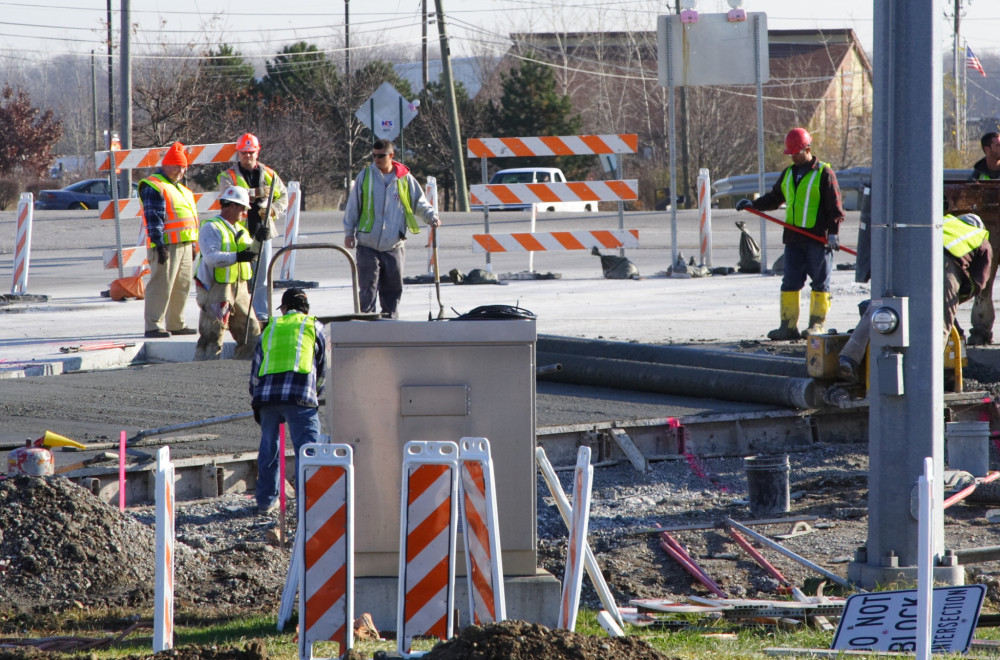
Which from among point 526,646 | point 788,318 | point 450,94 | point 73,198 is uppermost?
point 450,94

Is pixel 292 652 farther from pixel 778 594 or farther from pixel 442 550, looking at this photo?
pixel 778 594

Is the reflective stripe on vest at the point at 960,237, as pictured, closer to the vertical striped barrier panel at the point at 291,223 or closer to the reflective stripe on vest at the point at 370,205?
the reflective stripe on vest at the point at 370,205

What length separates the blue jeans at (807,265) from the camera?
39.5 ft

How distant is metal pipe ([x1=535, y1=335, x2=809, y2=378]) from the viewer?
994 cm

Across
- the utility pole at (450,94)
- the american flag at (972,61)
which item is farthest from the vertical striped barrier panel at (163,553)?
the american flag at (972,61)

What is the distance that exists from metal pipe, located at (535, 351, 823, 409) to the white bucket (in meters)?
1.25

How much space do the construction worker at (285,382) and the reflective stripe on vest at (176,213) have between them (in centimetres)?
557

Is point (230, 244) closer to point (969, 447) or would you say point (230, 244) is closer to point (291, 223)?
point (969, 447)

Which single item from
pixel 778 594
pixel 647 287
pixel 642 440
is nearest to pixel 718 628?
pixel 778 594

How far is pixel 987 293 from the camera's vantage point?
11594 millimetres

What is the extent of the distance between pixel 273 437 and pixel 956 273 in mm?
5040

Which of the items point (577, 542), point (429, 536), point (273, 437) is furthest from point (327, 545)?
point (273, 437)

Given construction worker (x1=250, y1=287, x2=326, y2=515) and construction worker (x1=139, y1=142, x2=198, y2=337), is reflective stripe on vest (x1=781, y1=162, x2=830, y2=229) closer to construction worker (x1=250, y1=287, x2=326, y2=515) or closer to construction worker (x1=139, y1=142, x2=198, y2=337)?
construction worker (x1=139, y1=142, x2=198, y2=337)

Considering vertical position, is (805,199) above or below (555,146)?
below
